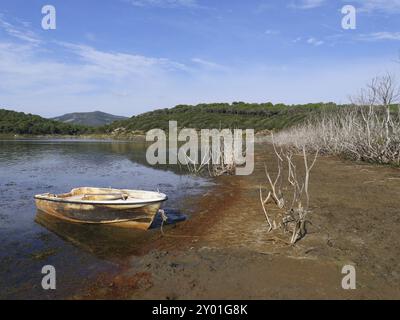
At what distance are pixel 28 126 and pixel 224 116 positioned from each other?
172 ft

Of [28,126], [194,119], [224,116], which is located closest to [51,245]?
[194,119]

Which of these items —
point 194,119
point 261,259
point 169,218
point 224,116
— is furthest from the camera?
point 224,116

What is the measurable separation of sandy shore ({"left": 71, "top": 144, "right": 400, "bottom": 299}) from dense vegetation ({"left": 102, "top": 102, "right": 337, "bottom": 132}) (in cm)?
6565

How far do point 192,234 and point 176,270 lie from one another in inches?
96.9

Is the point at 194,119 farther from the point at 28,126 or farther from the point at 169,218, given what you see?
the point at 169,218

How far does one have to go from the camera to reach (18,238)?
9375 mm

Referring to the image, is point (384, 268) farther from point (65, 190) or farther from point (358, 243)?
point (65, 190)

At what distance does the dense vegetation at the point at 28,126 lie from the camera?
9306cm

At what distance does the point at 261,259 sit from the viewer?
716 centimetres

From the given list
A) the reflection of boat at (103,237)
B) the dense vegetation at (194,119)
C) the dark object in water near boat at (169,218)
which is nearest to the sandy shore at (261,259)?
the reflection of boat at (103,237)

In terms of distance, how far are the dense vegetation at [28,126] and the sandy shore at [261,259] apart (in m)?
94.8

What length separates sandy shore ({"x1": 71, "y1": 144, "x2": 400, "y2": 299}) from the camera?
5945mm

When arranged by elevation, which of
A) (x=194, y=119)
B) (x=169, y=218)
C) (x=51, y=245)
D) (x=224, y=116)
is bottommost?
(x=51, y=245)
